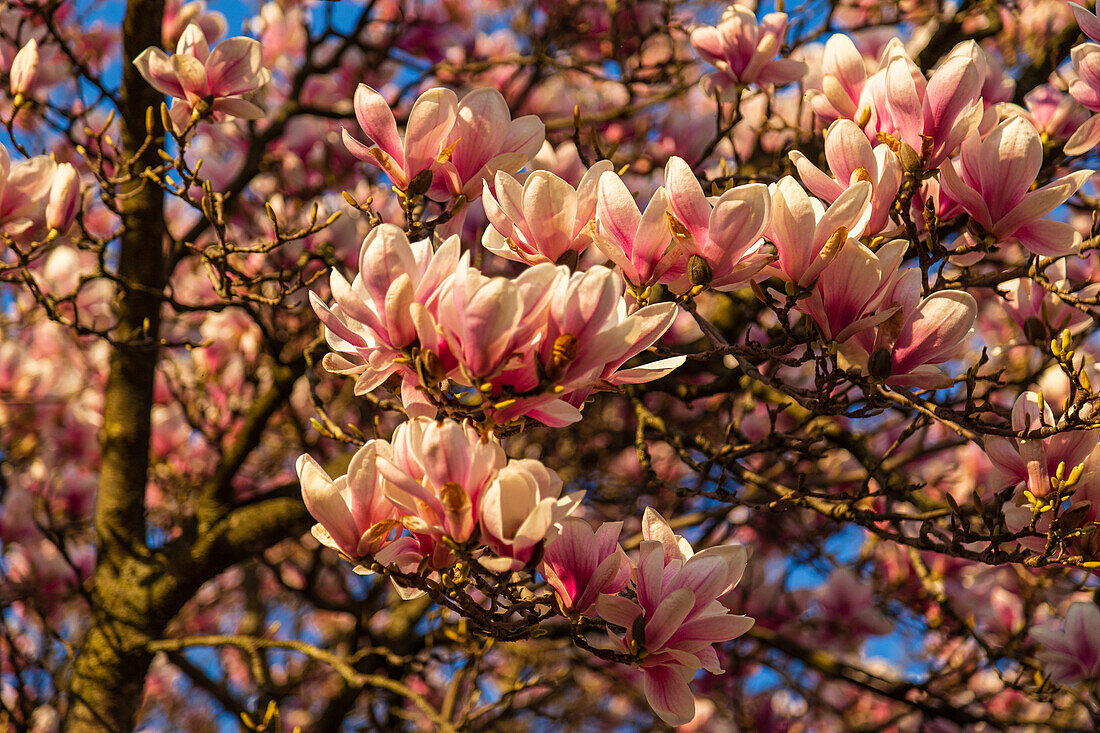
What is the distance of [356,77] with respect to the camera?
4.49 metres

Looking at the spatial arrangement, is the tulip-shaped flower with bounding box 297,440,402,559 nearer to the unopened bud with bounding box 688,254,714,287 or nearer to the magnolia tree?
the magnolia tree

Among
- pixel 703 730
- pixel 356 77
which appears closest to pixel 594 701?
pixel 703 730

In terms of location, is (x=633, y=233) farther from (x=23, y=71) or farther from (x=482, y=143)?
(x=23, y=71)

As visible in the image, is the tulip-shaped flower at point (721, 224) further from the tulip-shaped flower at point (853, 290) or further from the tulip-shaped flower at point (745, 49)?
the tulip-shaped flower at point (745, 49)

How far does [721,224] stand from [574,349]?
1.19 feet

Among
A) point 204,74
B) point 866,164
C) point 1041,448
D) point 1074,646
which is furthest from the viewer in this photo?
point 1074,646

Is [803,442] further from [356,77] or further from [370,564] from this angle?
[356,77]

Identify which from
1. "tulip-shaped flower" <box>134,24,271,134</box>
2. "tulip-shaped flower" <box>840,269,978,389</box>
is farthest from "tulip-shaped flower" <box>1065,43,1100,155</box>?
"tulip-shaped flower" <box>134,24,271,134</box>

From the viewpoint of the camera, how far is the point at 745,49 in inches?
92.2

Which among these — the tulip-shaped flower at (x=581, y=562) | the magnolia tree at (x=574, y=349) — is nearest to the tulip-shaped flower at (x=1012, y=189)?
the magnolia tree at (x=574, y=349)

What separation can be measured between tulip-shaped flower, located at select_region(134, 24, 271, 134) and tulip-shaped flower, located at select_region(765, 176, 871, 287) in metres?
1.45

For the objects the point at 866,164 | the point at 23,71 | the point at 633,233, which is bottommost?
the point at 633,233

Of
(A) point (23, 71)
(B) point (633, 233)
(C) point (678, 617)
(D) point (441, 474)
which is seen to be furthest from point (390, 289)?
(A) point (23, 71)

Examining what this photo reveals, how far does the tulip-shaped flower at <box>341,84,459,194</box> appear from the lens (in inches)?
60.0
